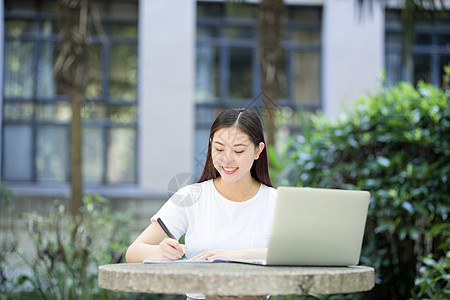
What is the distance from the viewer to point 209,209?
9.33 feet

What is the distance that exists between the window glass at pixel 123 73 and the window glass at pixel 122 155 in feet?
2.71

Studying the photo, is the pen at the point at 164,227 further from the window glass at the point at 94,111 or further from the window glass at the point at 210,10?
the window glass at the point at 210,10

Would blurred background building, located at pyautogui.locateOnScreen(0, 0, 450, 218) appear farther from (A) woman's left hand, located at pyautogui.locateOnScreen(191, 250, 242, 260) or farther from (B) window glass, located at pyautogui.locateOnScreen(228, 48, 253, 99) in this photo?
(A) woman's left hand, located at pyautogui.locateOnScreen(191, 250, 242, 260)

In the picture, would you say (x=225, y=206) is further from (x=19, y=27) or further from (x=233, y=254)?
(x=19, y=27)

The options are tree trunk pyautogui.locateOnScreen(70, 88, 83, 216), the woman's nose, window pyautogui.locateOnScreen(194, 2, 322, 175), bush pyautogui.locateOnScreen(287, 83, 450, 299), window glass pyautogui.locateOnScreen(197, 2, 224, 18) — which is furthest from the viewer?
window glass pyautogui.locateOnScreen(197, 2, 224, 18)

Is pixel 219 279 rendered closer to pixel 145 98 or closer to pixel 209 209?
pixel 209 209

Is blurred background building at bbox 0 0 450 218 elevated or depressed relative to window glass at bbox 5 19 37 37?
depressed

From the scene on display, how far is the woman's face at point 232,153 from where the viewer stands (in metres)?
2.77

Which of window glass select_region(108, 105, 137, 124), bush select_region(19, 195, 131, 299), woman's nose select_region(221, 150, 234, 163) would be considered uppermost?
window glass select_region(108, 105, 137, 124)

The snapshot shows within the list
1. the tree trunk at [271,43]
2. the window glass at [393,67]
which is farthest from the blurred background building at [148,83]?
A: the tree trunk at [271,43]

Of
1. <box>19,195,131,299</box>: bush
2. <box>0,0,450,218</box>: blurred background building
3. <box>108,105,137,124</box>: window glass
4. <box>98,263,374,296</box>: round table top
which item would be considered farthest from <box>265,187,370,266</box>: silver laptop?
<box>108,105,137,124</box>: window glass

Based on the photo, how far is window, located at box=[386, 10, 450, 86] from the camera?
16.1 meters

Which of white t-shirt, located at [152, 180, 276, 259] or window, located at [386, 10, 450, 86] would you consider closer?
white t-shirt, located at [152, 180, 276, 259]

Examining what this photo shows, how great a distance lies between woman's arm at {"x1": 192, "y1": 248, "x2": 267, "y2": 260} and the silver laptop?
219mm
